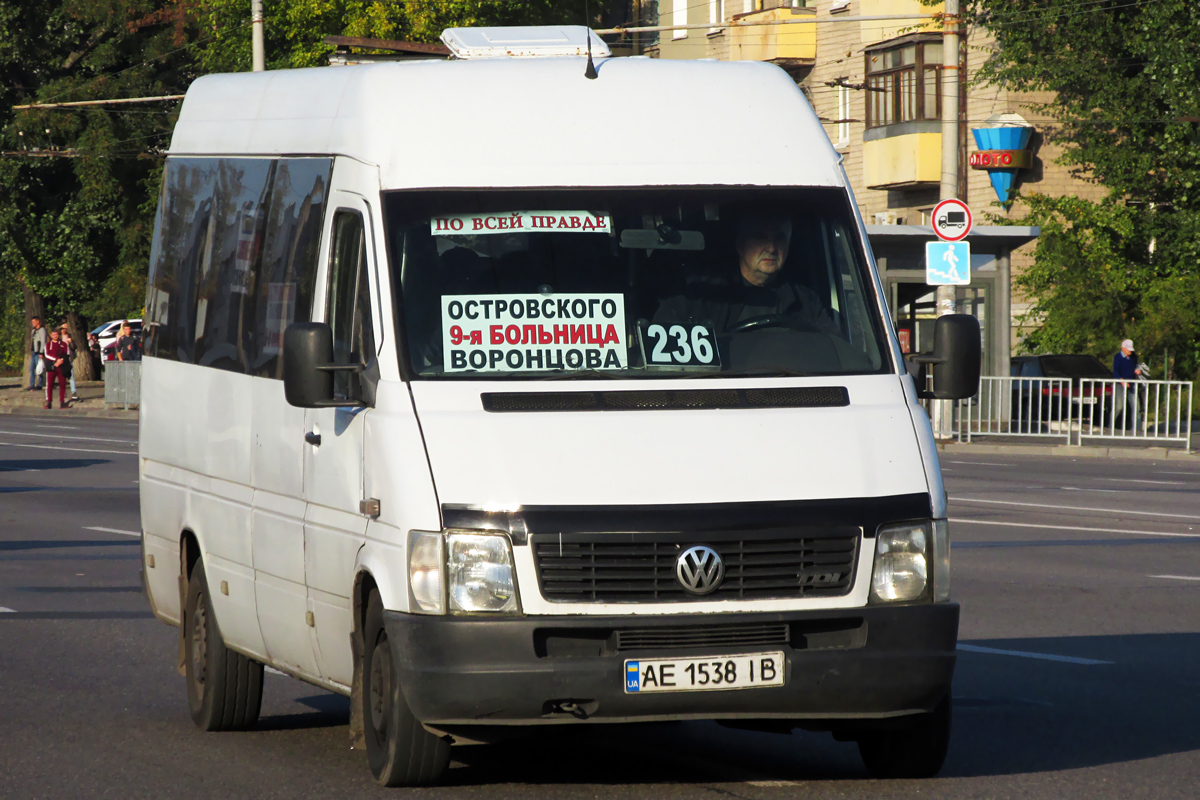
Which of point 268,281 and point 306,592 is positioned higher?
point 268,281

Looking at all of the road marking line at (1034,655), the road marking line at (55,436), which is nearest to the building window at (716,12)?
the road marking line at (55,436)

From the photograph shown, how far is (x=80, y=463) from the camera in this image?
2688 cm

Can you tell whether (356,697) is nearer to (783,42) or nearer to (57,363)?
(57,363)

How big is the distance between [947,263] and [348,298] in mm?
23033

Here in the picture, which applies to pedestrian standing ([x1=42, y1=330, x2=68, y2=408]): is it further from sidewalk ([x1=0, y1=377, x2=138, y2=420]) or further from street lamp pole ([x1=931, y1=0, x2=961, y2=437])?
street lamp pole ([x1=931, y1=0, x2=961, y2=437])

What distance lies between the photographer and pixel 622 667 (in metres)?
6.14

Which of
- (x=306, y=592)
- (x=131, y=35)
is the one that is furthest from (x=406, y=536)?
(x=131, y=35)

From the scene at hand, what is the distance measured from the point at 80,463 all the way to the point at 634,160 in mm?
20997

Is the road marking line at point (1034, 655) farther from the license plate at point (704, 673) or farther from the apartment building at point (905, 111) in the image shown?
the apartment building at point (905, 111)

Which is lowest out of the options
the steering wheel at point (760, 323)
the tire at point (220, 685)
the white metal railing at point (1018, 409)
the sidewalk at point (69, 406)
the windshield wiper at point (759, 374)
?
the sidewalk at point (69, 406)

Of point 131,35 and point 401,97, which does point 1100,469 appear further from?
point 131,35

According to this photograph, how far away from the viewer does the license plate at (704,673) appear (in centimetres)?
615

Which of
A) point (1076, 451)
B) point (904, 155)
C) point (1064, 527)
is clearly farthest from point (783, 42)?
point (1064, 527)

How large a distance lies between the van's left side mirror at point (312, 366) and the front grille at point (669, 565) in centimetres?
98
